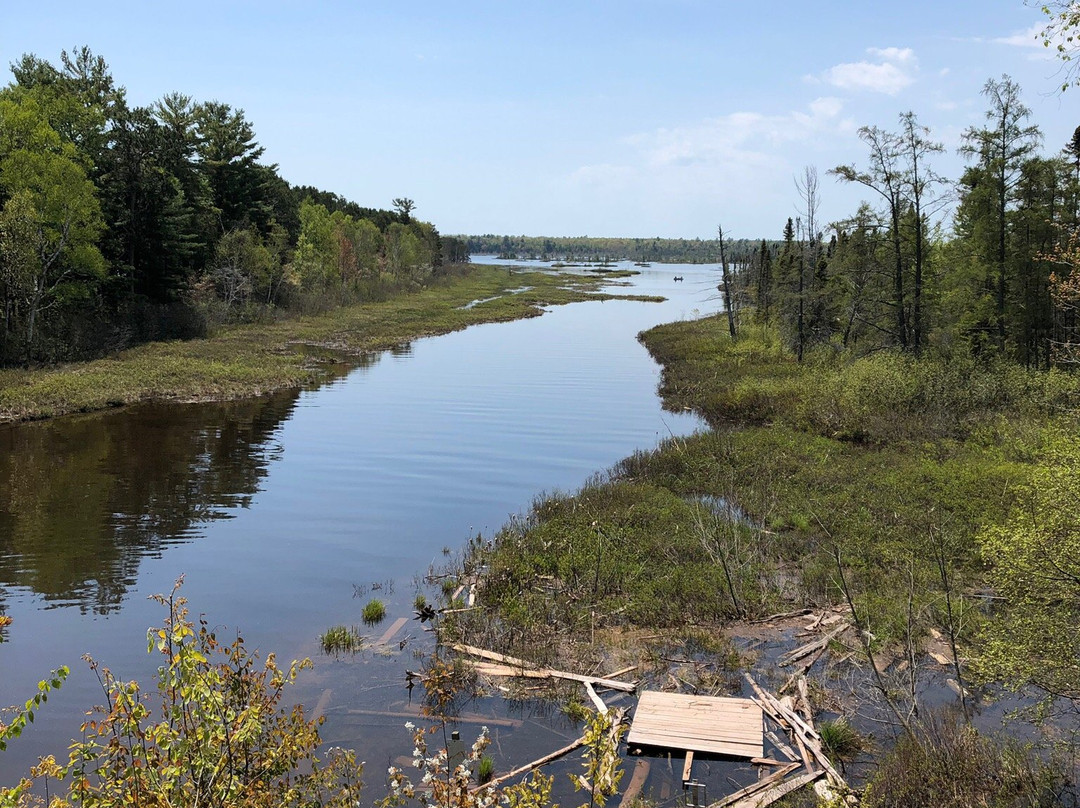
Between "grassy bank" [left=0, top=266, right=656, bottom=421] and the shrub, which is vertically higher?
"grassy bank" [left=0, top=266, right=656, bottom=421]

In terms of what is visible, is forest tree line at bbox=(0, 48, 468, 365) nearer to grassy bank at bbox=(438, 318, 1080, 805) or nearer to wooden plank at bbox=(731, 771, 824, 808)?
grassy bank at bbox=(438, 318, 1080, 805)

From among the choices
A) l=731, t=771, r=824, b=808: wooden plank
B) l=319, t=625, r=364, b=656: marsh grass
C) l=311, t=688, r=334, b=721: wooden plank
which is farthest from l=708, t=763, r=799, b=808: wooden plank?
l=319, t=625, r=364, b=656: marsh grass

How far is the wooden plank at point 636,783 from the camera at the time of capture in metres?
8.65

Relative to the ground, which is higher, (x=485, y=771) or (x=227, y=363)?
(x=227, y=363)

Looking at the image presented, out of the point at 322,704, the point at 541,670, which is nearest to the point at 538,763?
the point at 541,670

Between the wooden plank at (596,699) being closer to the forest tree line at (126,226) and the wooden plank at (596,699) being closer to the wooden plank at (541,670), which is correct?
the wooden plank at (541,670)

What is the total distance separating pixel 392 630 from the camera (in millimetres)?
13242

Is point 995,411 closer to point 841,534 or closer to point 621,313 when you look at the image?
point 841,534

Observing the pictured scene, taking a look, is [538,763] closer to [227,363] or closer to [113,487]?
[113,487]

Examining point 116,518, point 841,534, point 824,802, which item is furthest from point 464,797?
point 116,518

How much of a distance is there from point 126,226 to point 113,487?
97.4ft

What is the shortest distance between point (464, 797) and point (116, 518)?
16514 mm

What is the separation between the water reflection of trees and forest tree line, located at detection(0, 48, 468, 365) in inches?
407

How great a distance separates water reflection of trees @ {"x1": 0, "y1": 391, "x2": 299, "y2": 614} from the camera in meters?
15.5
